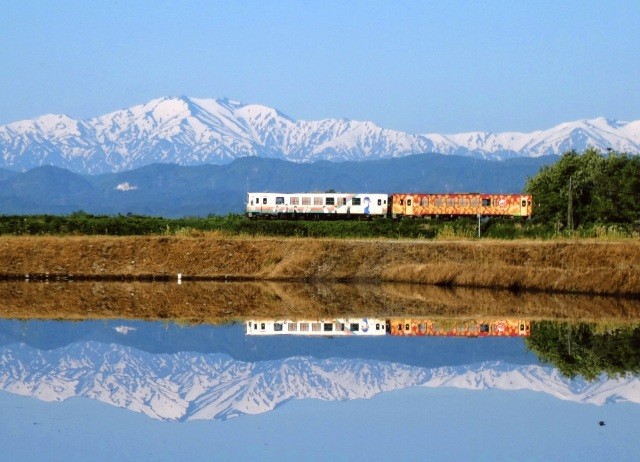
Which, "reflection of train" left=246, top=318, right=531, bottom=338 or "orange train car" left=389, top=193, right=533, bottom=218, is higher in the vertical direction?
"orange train car" left=389, top=193, right=533, bottom=218

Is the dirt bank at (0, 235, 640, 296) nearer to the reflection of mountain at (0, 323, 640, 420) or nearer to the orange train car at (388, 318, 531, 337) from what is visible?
the orange train car at (388, 318, 531, 337)

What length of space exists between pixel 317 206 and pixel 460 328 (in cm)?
4731

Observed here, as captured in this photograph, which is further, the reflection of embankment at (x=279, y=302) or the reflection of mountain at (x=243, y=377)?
the reflection of embankment at (x=279, y=302)

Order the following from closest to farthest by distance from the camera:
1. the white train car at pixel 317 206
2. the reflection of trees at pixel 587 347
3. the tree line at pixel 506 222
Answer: the reflection of trees at pixel 587 347, the tree line at pixel 506 222, the white train car at pixel 317 206

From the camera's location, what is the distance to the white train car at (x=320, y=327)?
109 feet

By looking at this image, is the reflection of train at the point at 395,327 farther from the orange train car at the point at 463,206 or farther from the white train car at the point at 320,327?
the orange train car at the point at 463,206

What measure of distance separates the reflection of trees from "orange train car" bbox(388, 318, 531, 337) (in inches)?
20.4

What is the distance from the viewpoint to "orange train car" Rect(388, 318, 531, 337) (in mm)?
33156

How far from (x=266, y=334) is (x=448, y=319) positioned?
20.2 ft

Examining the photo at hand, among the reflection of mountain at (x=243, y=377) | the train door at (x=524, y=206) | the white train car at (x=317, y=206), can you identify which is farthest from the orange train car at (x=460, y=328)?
the train door at (x=524, y=206)

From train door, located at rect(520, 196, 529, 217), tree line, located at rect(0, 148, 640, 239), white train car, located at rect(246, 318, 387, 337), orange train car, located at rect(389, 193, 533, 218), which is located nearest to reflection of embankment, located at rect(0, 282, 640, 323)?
white train car, located at rect(246, 318, 387, 337)

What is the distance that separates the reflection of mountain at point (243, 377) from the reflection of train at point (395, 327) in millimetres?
1335

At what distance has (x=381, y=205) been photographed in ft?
268

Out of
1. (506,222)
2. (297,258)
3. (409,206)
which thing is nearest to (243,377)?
(297,258)
